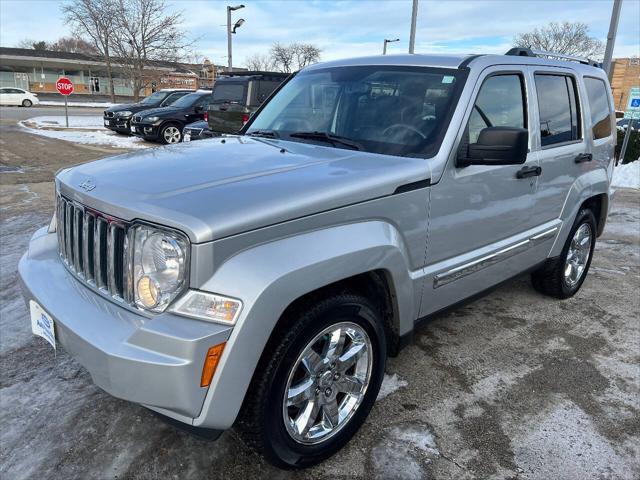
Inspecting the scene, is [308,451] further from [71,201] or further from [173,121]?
[173,121]

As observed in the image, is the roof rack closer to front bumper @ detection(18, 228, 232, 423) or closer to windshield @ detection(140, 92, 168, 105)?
front bumper @ detection(18, 228, 232, 423)

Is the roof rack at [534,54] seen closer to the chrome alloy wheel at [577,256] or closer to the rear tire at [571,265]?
the rear tire at [571,265]

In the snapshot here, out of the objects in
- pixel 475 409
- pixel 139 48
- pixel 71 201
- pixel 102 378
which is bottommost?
pixel 475 409

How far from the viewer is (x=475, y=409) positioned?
2949 mm

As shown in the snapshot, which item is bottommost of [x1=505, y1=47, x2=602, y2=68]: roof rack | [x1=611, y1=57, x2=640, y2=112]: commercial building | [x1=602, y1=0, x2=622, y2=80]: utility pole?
[x1=505, y1=47, x2=602, y2=68]: roof rack

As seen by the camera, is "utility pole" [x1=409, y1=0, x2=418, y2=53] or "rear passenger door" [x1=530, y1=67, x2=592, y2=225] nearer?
"rear passenger door" [x1=530, y1=67, x2=592, y2=225]

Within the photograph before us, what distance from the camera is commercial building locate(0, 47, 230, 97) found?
53781mm

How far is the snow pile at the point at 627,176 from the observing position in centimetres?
1138

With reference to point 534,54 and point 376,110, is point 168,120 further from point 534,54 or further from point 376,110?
point 376,110

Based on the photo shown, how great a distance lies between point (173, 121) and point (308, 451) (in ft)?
47.0

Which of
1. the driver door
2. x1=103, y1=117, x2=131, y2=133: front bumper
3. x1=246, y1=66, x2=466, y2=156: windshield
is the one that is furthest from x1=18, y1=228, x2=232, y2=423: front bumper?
x1=103, y1=117, x2=131, y2=133: front bumper

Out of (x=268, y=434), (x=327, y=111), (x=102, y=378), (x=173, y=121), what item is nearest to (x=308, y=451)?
(x=268, y=434)

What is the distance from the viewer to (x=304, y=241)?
6.93 feet

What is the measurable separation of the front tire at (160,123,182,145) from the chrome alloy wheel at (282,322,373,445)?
13.8 metres
